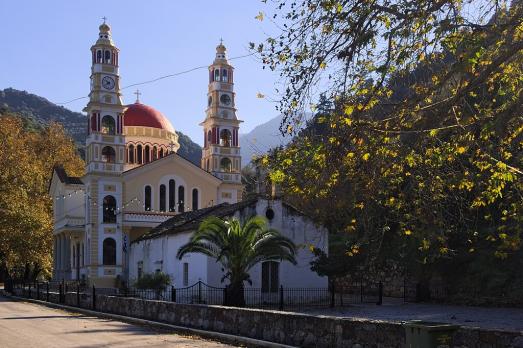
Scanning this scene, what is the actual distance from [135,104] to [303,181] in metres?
46.9

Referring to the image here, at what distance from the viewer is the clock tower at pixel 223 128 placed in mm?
52438

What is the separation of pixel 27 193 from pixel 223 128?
50.8 ft

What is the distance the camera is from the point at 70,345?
1542 cm

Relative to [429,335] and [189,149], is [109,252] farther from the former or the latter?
[189,149]

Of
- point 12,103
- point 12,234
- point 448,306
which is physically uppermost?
point 12,103

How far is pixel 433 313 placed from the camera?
26.2 metres

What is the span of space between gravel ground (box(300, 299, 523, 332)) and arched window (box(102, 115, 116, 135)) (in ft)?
81.7

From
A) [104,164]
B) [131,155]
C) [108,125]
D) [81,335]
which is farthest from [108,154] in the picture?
[81,335]

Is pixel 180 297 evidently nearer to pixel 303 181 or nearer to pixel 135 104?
pixel 303 181

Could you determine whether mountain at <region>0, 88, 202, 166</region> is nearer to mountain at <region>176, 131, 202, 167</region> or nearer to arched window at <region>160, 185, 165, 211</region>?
mountain at <region>176, 131, 202, 167</region>

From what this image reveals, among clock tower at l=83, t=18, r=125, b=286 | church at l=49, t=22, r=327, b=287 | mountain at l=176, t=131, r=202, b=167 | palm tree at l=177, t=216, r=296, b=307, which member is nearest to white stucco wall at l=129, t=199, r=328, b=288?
palm tree at l=177, t=216, r=296, b=307

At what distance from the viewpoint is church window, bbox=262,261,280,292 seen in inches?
1266

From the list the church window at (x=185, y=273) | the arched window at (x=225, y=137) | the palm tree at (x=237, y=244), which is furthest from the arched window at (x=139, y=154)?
the palm tree at (x=237, y=244)

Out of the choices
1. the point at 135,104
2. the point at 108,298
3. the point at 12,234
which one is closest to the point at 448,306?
the point at 108,298
